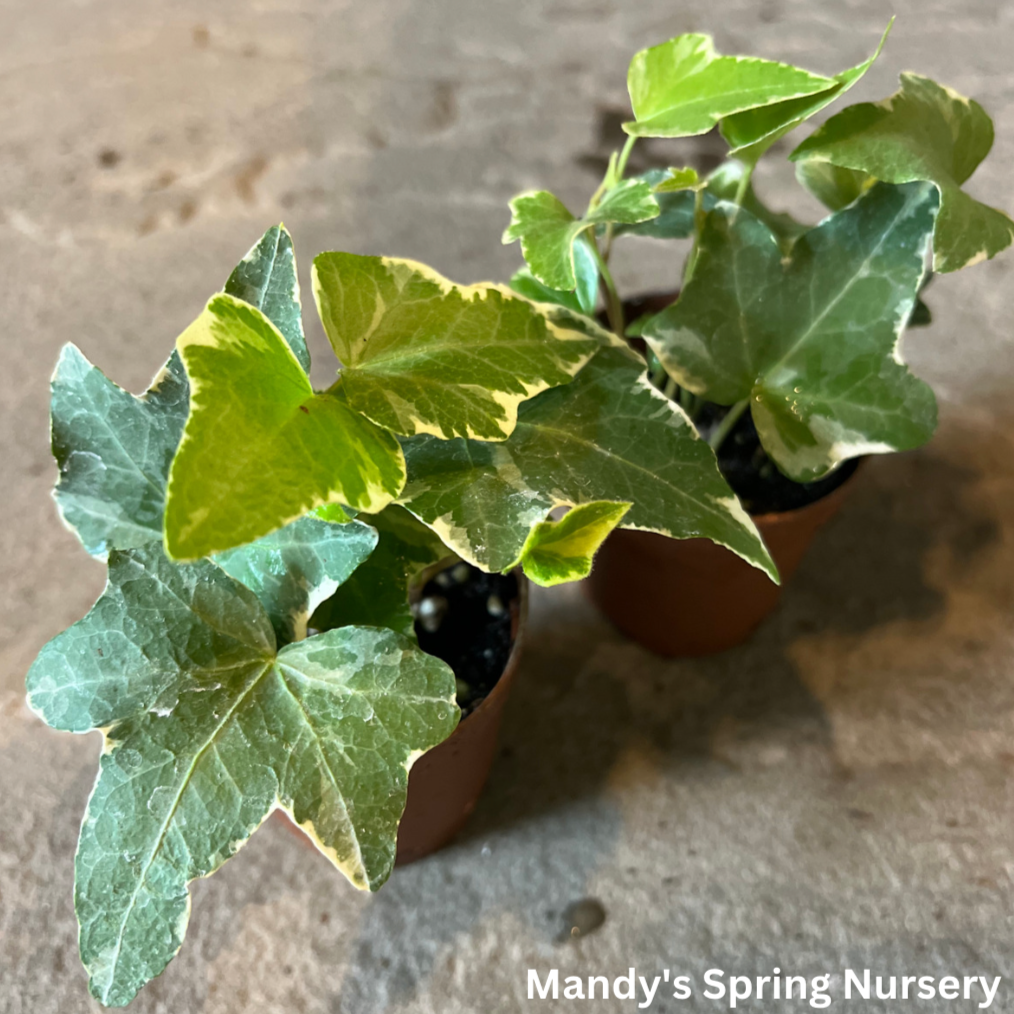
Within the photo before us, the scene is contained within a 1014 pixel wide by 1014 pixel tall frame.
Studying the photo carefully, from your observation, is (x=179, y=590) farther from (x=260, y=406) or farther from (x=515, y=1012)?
(x=515, y=1012)

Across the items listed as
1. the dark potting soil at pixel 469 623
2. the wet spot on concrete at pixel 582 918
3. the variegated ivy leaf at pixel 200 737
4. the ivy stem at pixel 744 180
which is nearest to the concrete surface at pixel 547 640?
the wet spot on concrete at pixel 582 918

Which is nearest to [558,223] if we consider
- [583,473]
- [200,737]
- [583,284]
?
[583,284]

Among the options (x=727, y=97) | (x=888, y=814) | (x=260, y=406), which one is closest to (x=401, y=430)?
(x=260, y=406)

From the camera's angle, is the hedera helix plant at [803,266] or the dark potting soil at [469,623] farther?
the dark potting soil at [469,623]

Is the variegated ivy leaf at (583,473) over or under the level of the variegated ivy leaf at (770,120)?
under

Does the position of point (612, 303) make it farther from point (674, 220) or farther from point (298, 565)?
point (298, 565)

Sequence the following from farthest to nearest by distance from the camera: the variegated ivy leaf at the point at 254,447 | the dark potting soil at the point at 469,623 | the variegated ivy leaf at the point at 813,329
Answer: the dark potting soil at the point at 469,623 → the variegated ivy leaf at the point at 813,329 → the variegated ivy leaf at the point at 254,447

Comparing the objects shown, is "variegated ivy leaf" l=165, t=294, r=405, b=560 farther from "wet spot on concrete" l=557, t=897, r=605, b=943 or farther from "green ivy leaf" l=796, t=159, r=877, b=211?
"wet spot on concrete" l=557, t=897, r=605, b=943

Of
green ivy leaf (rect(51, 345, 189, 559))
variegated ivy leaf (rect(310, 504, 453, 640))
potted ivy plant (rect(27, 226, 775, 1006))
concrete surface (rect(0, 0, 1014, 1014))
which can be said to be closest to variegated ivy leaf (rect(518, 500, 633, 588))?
potted ivy plant (rect(27, 226, 775, 1006))

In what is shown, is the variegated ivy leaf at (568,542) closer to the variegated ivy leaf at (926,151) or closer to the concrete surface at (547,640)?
the variegated ivy leaf at (926,151)
